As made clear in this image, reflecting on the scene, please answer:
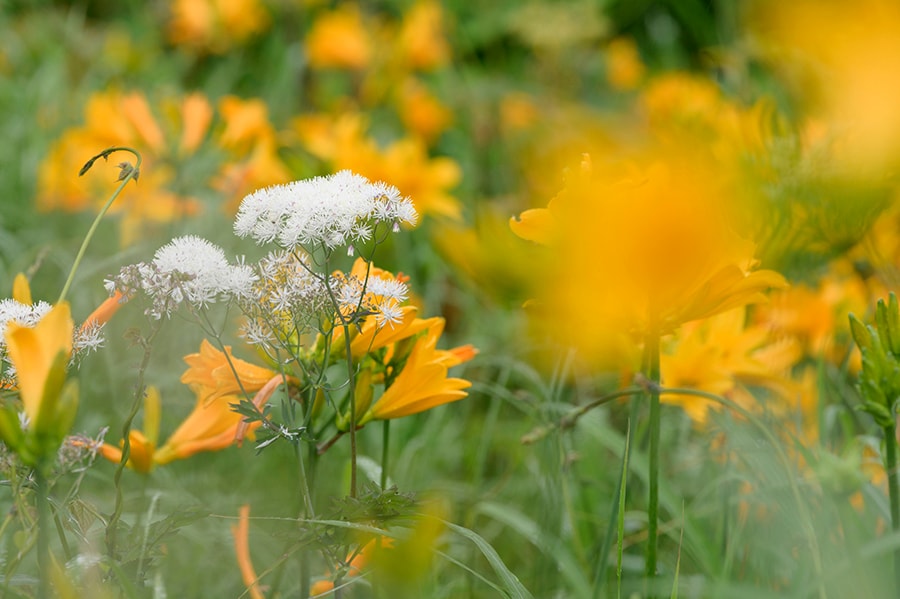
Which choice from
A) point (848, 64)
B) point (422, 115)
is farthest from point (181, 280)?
point (422, 115)

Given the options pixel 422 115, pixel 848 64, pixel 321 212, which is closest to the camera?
pixel 321 212

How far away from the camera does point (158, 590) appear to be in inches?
26.8

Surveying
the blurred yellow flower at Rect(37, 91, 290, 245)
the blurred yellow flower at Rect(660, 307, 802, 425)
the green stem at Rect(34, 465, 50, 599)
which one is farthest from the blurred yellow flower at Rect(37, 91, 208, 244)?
the green stem at Rect(34, 465, 50, 599)

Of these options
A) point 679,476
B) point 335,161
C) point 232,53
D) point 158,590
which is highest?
point 232,53

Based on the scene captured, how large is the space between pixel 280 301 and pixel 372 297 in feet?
0.21

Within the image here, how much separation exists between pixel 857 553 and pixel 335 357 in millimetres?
355

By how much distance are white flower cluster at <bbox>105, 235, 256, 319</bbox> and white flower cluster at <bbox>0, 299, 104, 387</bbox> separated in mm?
30

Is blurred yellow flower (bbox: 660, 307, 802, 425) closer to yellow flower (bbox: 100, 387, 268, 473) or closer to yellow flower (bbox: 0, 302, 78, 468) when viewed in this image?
A: yellow flower (bbox: 100, 387, 268, 473)

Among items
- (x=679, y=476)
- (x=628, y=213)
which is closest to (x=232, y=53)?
(x=679, y=476)

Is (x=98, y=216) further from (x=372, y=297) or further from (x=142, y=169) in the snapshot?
(x=142, y=169)

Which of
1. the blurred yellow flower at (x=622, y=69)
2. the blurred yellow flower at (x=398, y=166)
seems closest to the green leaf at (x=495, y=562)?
the blurred yellow flower at (x=398, y=166)

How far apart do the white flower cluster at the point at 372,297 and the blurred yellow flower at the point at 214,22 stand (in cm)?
244

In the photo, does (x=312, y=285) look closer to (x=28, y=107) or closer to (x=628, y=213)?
(x=628, y=213)

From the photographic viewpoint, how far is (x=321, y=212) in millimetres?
541
